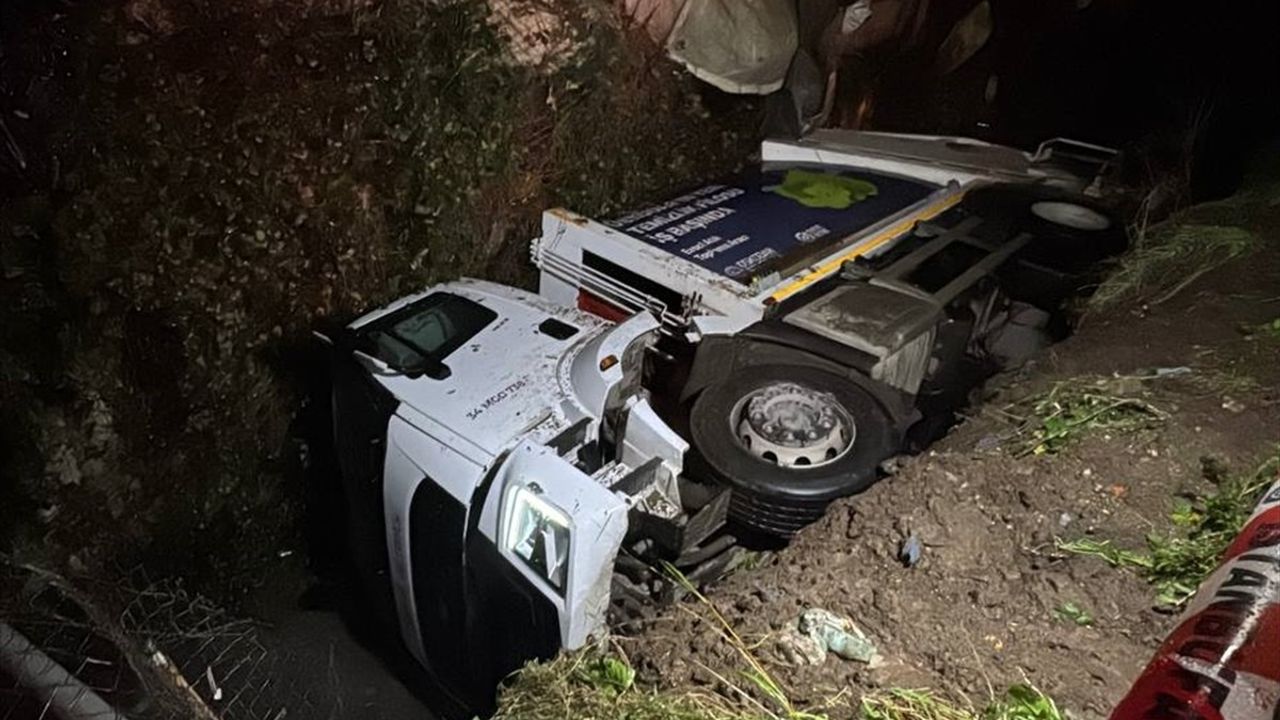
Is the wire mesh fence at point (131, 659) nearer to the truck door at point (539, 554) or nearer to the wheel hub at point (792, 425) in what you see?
the truck door at point (539, 554)

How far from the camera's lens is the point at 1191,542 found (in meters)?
2.82

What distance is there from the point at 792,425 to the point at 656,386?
83cm

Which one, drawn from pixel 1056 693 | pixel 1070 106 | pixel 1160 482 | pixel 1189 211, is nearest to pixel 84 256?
pixel 1056 693

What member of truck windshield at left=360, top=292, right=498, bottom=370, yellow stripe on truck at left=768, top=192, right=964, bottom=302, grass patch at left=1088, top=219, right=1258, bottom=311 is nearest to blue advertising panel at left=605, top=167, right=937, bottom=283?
yellow stripe on truck at left=768, top=192, right=964, bottom=302

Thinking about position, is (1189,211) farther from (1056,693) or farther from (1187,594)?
(1056,693)

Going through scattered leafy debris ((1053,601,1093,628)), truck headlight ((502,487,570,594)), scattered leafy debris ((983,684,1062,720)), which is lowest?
truck headlight ((502,487,570,594))

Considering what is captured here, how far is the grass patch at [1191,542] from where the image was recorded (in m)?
2.71

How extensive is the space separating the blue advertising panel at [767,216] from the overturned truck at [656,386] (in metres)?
0.02

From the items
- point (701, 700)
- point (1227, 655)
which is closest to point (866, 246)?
point (701, 700)

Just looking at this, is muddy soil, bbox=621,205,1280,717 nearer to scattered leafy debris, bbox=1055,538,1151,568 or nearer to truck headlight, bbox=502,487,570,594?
scattered leafy debris, bbox=1055,538,1151,568

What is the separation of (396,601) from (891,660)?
247cm

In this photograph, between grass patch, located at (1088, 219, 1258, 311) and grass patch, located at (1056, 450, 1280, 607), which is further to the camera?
grass patch, located at (1088, 219, 1258, 311)

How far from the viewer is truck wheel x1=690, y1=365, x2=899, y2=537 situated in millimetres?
3545

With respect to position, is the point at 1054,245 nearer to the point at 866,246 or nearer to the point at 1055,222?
the point at 1055,222
